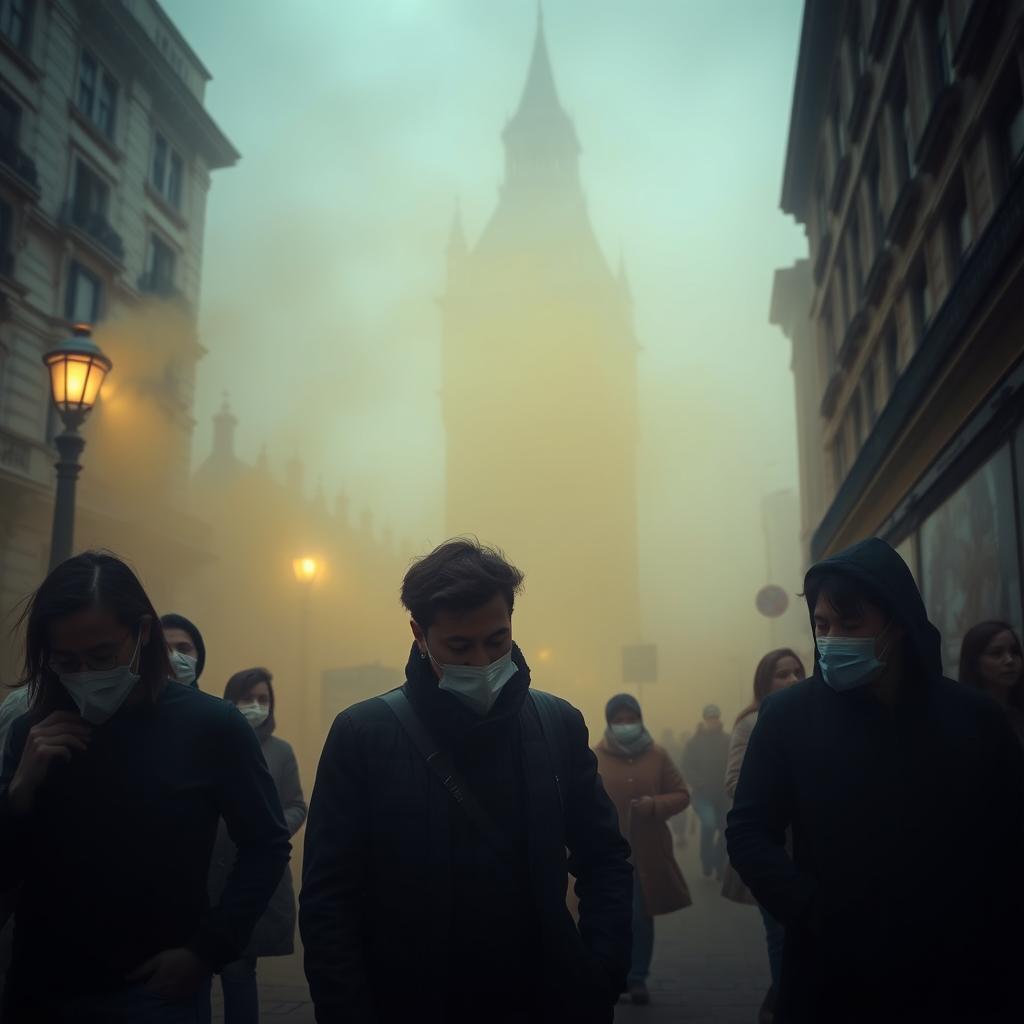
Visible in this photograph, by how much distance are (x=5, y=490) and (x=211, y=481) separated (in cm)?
4117

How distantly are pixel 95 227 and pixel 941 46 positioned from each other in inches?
739

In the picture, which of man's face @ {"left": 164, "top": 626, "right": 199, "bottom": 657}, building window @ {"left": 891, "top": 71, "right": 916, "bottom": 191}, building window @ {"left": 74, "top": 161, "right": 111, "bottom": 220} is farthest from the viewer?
building window @ {"left": 74, "top": 161, "right": 111, "bottom": 220}

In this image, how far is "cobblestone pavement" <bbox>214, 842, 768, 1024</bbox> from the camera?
569 centimetres

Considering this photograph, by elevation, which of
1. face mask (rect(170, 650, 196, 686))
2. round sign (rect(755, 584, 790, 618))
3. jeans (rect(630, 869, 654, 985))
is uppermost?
round sign (rect(755, 584, 790, 618))

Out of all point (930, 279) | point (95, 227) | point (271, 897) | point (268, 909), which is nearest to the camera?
point (271, 897)

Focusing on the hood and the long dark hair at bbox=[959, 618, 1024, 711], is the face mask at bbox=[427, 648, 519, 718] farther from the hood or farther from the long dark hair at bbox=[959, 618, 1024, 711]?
the long dark hair at bbox=[959, 618, 1024, 711]

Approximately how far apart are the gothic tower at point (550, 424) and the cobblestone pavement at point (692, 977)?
68.0 m

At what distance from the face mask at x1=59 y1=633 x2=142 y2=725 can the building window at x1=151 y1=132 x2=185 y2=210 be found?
89.4 ft

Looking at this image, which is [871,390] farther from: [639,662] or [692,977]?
[692,977]

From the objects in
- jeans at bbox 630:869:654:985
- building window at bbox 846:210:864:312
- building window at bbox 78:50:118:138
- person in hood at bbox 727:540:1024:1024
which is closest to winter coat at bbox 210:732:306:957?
person in hood at bbox 727:540:1024:1024

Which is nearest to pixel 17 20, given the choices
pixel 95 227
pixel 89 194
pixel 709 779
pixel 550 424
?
pixel 89 194

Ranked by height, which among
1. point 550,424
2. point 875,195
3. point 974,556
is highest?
point 550,424

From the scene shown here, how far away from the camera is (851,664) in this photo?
9.11 ft

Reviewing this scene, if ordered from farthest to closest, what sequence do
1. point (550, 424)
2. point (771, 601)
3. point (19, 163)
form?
point (550, 424)
point (19, 163)
point (771, 601)
